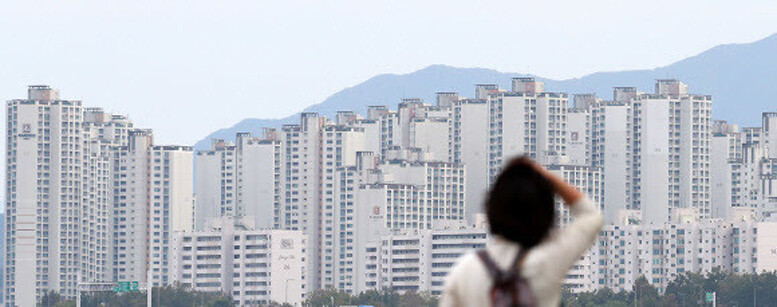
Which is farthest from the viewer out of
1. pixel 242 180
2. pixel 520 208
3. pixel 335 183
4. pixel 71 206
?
pixel 242 180

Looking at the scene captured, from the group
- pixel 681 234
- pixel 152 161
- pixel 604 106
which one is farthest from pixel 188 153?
pixel 681 234

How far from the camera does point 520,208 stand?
3.18 m

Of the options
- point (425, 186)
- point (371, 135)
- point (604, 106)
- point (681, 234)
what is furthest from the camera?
point (371, 135)

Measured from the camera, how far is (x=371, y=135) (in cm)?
13925

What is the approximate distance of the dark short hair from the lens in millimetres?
3182

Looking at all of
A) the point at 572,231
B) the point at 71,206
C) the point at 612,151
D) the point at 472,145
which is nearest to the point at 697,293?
the point at 472,145

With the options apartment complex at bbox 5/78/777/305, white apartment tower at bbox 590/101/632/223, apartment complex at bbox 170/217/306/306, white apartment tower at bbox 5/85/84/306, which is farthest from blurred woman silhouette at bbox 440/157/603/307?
white apartment tower at bbox 590/101/632/223

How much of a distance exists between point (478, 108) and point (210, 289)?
20371mm

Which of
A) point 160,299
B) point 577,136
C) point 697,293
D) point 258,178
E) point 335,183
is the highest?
point 577,136

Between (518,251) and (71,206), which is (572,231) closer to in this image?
(518,251)

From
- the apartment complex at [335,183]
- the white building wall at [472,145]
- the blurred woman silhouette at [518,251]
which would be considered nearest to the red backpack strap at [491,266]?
the blurred woman silhouette at [518,251]

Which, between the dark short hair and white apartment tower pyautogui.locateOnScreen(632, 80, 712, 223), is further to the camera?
white apartment tower pyautogui.locateOnScreen(632, 80, 712, 223)

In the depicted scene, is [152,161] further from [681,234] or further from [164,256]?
[681,234]

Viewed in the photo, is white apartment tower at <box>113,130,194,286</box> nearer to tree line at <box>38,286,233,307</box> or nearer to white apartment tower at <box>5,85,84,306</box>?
white apartment tower at <box>5,85,84,306</box>
